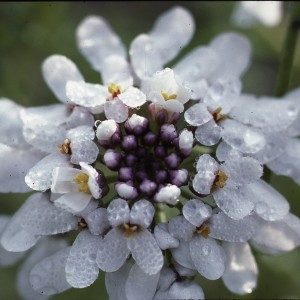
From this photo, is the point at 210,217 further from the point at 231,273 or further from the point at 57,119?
the point at 57,119

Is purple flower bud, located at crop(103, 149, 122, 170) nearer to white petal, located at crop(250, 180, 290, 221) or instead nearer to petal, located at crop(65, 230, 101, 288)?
petal, located at crop(65, 230, 101, 288)

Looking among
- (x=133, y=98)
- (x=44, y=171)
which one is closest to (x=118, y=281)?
(x=44, y=171)

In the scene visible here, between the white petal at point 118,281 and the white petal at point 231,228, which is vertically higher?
the white petal at point 231,228

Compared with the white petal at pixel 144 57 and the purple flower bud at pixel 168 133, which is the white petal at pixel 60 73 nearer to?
the white petal at pixel 144 57

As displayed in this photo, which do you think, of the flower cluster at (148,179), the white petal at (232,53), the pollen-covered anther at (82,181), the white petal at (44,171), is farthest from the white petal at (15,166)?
the white petal at (232,53)

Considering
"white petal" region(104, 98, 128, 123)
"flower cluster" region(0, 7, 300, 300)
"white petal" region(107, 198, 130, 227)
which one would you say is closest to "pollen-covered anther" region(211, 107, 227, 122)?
"flower cluster" region(0, 7, 300, 300)

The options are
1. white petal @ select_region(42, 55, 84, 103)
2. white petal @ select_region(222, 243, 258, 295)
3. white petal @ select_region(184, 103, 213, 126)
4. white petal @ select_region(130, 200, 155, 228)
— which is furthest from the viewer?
A: white petal @ select_region(42, 55, 84, 103)

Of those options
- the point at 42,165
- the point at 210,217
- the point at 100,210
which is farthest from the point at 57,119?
the point at 210,217

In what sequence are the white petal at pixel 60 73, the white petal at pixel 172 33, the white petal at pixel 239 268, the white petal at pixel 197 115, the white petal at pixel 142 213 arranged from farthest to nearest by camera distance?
1. the white petal at pixel 172 33
2. the white petal at pixel 60 73
3. the white petal at pixel 239 268
4. the white petal at pixel 197 115
5. the white petal at pixel 142 213
